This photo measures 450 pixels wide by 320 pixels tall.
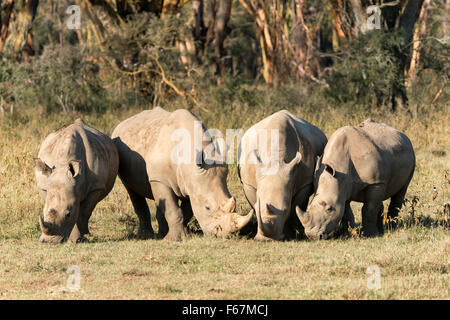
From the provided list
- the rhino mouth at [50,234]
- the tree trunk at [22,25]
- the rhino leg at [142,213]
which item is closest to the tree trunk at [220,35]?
the tree trunk at [22,25]

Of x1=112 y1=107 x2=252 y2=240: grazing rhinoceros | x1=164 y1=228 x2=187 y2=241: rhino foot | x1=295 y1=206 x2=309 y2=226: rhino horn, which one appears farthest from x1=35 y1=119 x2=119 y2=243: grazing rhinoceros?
x1=295 y1=206 x2=309 y2=226: rhino horn

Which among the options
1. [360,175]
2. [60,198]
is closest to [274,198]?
[360,175]

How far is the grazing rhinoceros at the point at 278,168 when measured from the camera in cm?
920

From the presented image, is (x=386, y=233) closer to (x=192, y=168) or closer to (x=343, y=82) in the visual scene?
(x=192, y=168)

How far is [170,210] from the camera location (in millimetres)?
10125

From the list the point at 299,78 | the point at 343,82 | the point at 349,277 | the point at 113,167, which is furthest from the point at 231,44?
the point at 349,277

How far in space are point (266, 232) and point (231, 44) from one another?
2953 centimetres

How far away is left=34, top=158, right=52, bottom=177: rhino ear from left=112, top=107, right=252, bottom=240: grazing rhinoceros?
4.16 ft

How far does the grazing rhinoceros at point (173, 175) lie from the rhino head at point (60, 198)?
106cm

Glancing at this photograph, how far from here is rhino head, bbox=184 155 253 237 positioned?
31.1ft

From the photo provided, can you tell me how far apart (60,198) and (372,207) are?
143 inches

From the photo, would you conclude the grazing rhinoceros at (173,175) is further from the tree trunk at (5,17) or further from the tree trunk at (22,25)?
the tree trunk at (5,17)

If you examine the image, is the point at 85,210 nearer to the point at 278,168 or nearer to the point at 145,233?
the point at 145,233

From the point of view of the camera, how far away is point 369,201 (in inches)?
388
